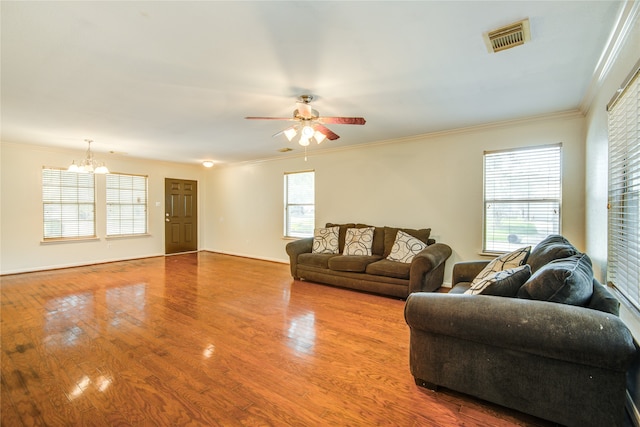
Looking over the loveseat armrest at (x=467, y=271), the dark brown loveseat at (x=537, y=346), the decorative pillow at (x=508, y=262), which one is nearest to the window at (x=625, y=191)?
the dark brown loveseat at (x=537, y=346)

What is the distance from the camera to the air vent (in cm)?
190

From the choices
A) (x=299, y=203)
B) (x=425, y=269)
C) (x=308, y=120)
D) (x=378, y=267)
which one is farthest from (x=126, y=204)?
(x=425, y=269)

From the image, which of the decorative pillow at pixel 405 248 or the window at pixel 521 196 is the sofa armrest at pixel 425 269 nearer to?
the decorative pillow at pixel 405 248

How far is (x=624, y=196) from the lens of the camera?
78.7 inches

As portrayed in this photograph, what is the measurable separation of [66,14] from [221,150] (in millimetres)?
4090

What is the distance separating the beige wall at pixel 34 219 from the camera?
5.24m

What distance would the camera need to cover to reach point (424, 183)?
4.70m

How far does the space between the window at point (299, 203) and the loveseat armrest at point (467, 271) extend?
337cm

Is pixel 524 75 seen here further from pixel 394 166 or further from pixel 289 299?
pixel 289 299

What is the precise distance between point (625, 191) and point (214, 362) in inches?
127

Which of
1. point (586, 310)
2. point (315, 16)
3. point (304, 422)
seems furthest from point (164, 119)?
point (586, 310)

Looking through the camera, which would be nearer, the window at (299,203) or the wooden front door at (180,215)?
the window at (299,203)

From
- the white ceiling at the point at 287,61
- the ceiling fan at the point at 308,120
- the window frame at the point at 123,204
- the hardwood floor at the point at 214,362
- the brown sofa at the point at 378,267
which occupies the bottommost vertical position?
the hardwood floor at the point at 214,362

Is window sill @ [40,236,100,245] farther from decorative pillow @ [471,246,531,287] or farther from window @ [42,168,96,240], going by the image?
decorative pillow @ [471,246,531,287]
